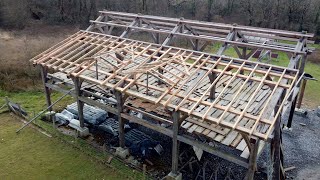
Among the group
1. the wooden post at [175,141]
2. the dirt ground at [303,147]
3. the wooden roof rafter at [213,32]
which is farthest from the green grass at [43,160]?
the dirt ground at [303,147]

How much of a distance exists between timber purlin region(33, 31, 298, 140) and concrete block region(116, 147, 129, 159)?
271 cm

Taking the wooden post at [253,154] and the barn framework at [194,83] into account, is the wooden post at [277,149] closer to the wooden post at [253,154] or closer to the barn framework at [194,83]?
the barn framework at [194,83]

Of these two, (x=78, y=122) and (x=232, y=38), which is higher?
(x=232, y=38)

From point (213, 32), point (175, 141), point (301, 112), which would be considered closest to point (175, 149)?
point (175, 141)

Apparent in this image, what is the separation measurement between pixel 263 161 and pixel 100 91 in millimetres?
7932

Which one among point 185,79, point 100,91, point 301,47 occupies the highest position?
point 301,47

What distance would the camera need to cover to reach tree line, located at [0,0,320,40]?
3008cm

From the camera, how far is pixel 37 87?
18.4 meters

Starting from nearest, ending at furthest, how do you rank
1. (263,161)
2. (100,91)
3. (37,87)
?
1. (263,161)
2. (100,91)
3. (37,87)

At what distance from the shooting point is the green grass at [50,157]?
11102mm

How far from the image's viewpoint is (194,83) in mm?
10031

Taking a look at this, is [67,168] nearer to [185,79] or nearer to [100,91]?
[100,91]

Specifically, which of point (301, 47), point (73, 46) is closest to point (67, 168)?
point (73, 46)

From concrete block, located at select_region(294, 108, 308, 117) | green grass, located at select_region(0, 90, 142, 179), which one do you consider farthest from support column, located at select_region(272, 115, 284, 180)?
concrete block, located at select_region(294, 108, 308, 117)
